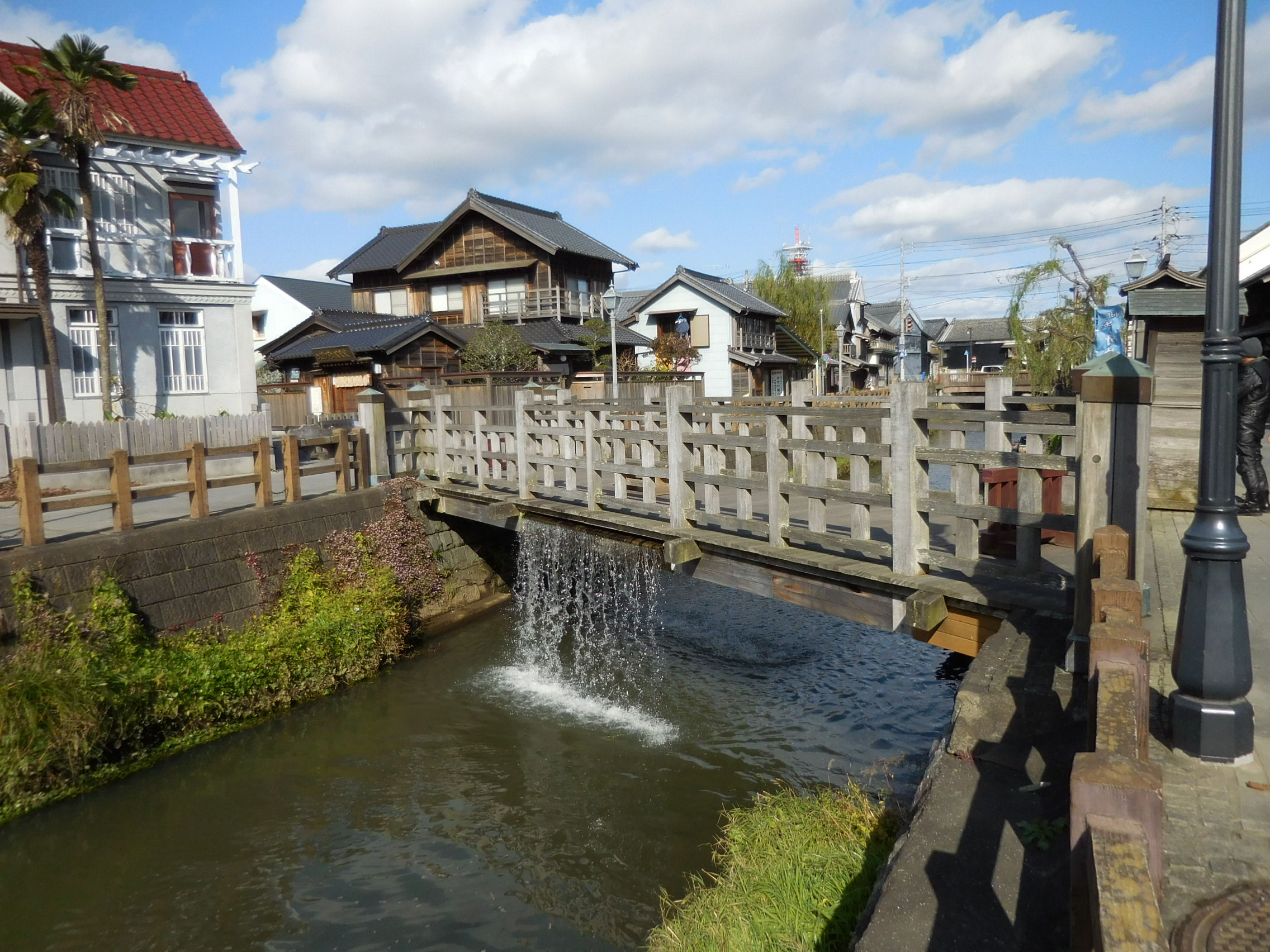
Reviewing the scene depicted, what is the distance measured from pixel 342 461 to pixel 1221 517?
1142cm

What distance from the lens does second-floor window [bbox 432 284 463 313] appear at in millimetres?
43156

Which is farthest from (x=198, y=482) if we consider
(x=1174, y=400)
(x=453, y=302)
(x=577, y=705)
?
(x=453, y=302)

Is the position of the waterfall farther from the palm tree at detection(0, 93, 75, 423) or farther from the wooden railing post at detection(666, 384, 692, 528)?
the palm tree at detection(0, 93, 75, 423)

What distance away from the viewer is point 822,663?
446 inches


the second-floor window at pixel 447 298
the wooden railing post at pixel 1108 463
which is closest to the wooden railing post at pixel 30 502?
the wooden railing post at pixel 1108 463

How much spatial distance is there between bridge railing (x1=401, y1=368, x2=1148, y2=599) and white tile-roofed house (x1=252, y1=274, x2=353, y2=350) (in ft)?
141

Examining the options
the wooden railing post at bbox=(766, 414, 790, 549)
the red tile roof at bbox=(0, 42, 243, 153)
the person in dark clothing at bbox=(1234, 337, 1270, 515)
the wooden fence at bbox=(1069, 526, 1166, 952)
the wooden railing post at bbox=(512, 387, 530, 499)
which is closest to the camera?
the wooden fence at bbox=(1069, 526, 1166, 952)

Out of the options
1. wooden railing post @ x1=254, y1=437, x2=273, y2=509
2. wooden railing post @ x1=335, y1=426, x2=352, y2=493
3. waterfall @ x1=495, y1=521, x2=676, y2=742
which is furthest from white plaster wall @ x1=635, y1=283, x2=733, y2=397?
wooden railing post @ x1=254, y1=437, x2=273, y2=509

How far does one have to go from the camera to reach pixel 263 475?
1199 cm

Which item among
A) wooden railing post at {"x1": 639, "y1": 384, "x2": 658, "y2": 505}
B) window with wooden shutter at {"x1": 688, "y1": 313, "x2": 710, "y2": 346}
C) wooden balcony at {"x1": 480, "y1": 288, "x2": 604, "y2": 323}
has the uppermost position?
wooden balcony at {"x1": 480, "y1": 288, "x2": 604, "y2": 323}

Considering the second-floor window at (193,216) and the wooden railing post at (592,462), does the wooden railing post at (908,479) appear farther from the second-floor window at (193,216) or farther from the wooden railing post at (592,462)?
the second-floor window at (193,216)

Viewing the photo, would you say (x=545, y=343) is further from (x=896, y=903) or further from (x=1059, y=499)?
(x=896, y=903)

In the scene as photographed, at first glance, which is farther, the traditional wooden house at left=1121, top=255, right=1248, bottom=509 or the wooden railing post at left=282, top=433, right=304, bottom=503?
the wooden railing post at left=282, top=433, right=304, bottom=503

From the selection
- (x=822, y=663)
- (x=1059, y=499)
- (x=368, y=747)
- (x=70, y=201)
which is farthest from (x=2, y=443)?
(x=1059, y=499)
